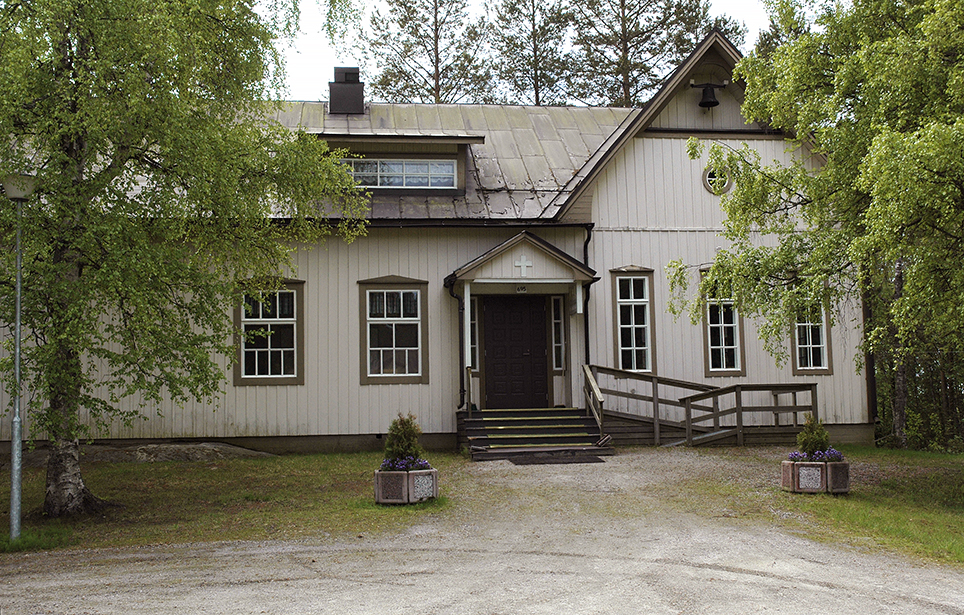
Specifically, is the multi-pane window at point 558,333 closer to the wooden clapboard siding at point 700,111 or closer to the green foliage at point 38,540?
the wooden clapboard siding at point 700,111

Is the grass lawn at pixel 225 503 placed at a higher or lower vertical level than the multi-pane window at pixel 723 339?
lower

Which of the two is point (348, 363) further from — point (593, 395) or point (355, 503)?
point (355, 503)

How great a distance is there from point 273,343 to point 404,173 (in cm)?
388

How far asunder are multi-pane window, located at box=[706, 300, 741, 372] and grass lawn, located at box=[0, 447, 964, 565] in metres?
2.48

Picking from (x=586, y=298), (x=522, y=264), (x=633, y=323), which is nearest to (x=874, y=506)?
(x=586, y=298)

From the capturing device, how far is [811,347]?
14.7 meters

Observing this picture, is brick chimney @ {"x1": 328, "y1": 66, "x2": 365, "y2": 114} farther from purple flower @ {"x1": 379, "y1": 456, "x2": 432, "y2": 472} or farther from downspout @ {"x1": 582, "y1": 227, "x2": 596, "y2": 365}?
purple flower @ {"x1": 379, "y1": 456, "x2": 432, "y2": 472}

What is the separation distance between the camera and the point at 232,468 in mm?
11891

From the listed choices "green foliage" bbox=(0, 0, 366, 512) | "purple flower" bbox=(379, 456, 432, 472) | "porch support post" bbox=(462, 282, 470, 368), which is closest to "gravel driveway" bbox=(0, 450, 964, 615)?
"purple flower" bbox=(379, 456, 432, 472)

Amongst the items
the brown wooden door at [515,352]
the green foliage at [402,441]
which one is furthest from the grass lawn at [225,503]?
the brown wooden door at [515,352]

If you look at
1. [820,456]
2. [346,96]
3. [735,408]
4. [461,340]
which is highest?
[346,96]

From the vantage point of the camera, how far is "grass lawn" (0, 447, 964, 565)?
300 inches

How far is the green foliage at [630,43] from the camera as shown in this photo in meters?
25.8

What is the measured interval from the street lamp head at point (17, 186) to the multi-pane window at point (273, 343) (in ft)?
20.6
